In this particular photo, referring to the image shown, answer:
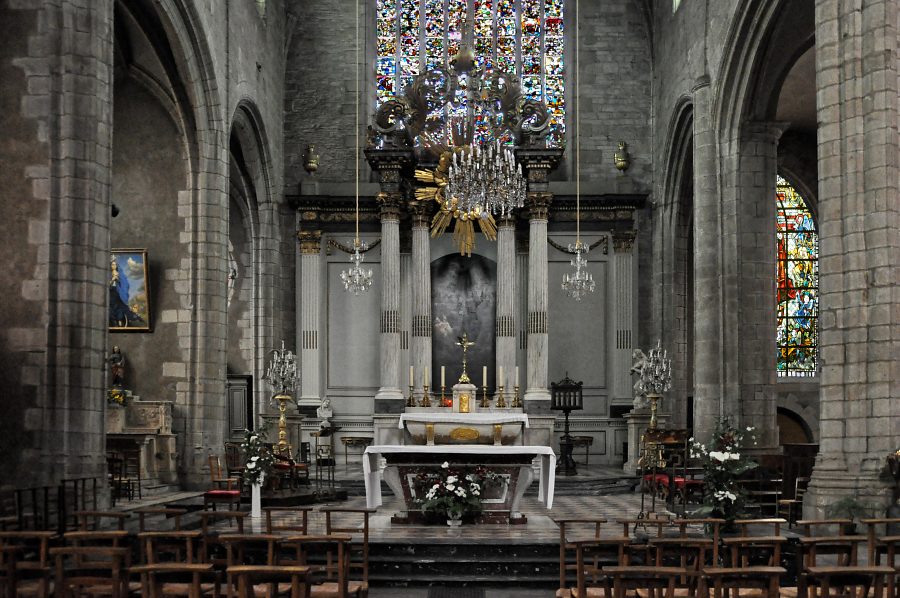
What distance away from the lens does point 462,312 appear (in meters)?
24.8

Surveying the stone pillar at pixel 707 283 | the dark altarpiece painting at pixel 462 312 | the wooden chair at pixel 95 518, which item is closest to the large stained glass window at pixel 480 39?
the dark altarpiece painting at pixel 462 312

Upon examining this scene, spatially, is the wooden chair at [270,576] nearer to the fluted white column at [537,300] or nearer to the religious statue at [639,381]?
the religious statue at [639,381]

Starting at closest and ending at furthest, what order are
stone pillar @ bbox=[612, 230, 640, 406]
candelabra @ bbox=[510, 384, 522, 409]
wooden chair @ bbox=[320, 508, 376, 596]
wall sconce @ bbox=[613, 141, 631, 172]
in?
wooden chair @ bbox=[320, 508, 376, 596], candelabra @ bbox=[510, 384, 522, 409], stone pillar @ bbox=[612, 230, 640, 406], wall sconce @ bbox=[613, 141, 631, 172]

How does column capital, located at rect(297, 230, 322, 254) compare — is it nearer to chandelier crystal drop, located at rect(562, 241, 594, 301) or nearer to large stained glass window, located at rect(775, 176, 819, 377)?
chandelier crystal drop, located at rect(562, 241, 594, 301)

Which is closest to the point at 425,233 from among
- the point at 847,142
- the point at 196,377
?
the point at 196,377

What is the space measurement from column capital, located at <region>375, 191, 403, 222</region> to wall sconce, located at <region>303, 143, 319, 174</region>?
2.12 m

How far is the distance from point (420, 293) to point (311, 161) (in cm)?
408

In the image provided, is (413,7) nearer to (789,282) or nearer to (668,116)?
(668,116)

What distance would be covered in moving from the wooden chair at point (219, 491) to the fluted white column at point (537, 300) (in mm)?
7515

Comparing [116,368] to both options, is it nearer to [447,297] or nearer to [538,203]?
[447,297]

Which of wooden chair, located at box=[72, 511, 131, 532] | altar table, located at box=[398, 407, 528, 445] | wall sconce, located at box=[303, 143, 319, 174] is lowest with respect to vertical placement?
wooden chair, located at box=[72, 511, 131, 532]

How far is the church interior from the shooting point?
465 inches

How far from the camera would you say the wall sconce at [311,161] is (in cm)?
2511

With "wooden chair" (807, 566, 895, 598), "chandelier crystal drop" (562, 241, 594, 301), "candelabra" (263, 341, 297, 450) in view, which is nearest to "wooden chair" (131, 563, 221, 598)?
"wooden chair" (807, 566, 895, 598)
